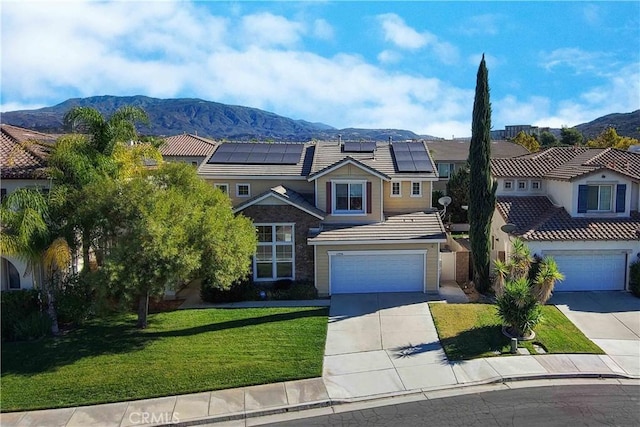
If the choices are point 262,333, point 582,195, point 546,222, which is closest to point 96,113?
Result: point 262,333

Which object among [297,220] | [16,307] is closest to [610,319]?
[297,220]

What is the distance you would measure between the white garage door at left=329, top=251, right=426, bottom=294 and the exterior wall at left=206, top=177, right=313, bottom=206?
4.57m

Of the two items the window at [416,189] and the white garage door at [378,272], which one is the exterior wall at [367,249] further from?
the window at [416,189]

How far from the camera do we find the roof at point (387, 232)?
20547 mm

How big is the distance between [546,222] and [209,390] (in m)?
16.7

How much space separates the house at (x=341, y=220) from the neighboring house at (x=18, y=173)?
23.0ft

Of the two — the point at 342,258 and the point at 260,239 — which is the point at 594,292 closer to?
the point at 342,258

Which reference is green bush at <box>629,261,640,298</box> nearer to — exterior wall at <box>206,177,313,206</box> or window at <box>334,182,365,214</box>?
window at <box>334,182,365,214</box>

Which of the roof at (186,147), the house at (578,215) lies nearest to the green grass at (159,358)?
the house at (578,215)

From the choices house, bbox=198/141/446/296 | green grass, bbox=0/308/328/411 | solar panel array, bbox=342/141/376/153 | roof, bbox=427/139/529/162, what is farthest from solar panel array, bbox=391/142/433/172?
roof, bbox=427/139/529/162

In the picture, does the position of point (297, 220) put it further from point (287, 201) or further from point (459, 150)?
→ point (459, 150)

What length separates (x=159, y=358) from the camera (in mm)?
14680

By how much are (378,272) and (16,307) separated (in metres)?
14.2

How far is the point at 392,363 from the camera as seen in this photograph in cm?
1449
